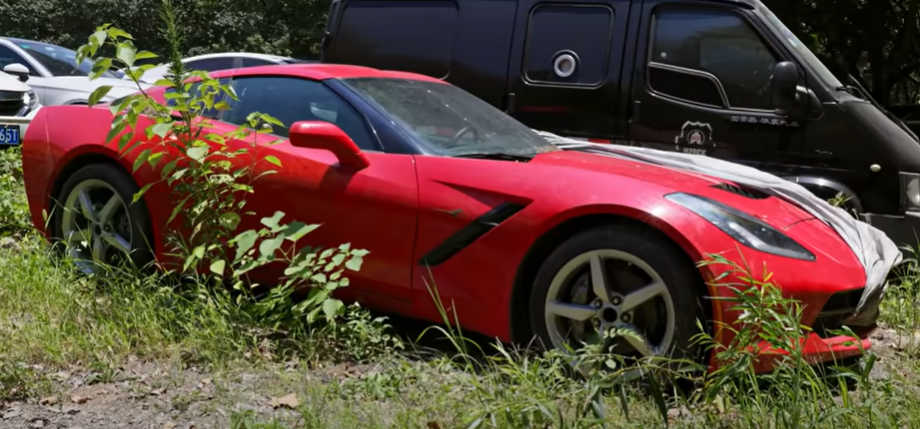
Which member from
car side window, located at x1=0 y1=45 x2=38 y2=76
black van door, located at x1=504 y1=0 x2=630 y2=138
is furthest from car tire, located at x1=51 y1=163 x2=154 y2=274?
car side window, located at x1=0 y1=45 x2=38 y2=76

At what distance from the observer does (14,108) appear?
9398mm

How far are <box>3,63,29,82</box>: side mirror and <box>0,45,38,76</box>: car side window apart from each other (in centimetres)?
78

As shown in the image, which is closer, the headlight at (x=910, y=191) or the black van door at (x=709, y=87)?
the headlight at (x=910, y=191)

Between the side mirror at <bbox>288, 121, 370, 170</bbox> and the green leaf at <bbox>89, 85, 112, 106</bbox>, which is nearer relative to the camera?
the side mirror at <bbox>288, 121, 370, 170</bbox>

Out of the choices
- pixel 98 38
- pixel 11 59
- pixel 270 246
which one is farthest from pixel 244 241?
pixel 11 59

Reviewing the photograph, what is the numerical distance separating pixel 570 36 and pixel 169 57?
3106mm

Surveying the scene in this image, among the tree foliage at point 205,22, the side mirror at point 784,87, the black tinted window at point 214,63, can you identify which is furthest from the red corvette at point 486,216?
the tree foliage at point 205,22

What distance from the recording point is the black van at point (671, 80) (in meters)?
5.63

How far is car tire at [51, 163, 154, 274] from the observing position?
4.67 meters

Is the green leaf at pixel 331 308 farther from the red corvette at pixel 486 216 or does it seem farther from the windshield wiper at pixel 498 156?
the windshield wiper at pixel 498 156

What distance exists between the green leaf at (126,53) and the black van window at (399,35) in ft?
9.83

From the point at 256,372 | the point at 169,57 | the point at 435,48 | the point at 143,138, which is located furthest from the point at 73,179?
the point at 435,48

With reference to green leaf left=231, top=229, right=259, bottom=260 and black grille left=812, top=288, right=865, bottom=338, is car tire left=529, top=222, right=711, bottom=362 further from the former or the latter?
green leaf left=231, top=229, right=259, bottom=260

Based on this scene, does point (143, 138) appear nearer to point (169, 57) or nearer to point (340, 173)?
point (169, 57)
